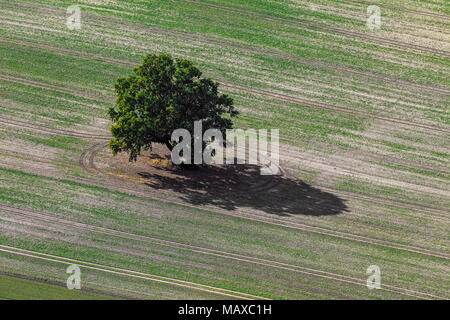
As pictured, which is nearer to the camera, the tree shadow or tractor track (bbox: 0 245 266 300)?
tractor track (bbox: 0 245 266 300)

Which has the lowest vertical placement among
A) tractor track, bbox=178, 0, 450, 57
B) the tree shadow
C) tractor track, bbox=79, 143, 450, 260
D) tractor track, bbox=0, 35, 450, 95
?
tractor track, bbox=79, 143, 450, 260

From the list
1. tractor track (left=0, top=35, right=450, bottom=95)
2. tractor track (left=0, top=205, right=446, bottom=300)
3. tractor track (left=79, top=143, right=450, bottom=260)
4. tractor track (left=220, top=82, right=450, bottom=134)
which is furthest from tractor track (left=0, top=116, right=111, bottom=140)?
tractor track (left=220, top=82, right=450, bottom=134)

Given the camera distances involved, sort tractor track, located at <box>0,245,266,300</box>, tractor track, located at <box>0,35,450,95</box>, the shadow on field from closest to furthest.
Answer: tractor track, located at <box>0,245,266,300</box> < the shadow on field < tractor track, located at <box>0,35,450,95</box>

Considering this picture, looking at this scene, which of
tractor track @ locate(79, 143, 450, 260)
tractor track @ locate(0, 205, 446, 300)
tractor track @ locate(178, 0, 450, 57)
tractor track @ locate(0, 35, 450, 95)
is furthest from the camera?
tractor track @ locate(178, 0, 450, 57)

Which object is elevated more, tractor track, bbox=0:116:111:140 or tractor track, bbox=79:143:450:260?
tractor track, bbox=0:116:111:140

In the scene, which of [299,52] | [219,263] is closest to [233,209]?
[219,263]

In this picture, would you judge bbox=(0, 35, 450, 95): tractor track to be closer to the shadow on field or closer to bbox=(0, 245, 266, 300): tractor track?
the shadow on field
